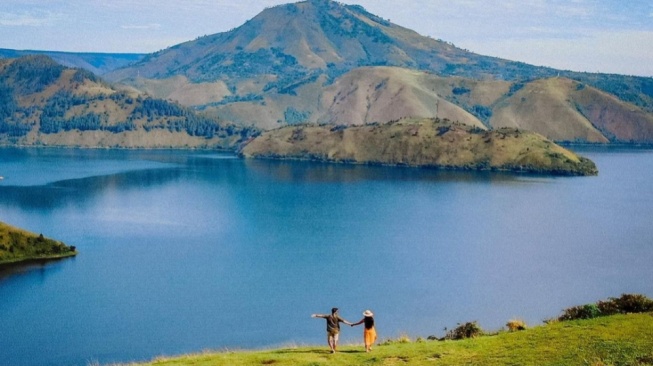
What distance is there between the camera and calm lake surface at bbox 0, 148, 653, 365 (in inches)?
3132

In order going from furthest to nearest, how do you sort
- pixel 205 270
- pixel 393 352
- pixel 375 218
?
pixel 375 218 → pixel 205 270 → pixel 393 352

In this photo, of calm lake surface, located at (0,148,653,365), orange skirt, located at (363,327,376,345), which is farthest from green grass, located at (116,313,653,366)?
calm lake surface, located at (0,148,653,365)

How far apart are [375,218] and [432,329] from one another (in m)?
88.1

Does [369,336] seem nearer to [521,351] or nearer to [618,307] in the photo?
[521,351]

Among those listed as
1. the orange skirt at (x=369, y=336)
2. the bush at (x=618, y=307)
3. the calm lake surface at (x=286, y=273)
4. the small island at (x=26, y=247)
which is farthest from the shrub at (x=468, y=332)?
the small island at (x=26, y=247)

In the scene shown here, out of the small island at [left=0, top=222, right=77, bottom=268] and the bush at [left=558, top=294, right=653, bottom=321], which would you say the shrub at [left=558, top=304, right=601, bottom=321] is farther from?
the small island at [left=0, top=222, right=77, bottom=268]

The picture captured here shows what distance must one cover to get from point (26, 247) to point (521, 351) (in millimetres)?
102852

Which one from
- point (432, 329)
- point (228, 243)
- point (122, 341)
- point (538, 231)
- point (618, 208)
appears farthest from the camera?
point (618, 208)

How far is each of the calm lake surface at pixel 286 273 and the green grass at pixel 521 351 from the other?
1231 inches

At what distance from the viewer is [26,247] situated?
12044 cm

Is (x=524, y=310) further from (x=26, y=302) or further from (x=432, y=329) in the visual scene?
(x=26, y=302)

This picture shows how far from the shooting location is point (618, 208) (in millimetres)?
188625

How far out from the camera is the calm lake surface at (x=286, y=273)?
79.6m

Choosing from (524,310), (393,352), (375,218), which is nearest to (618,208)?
(375,218)
